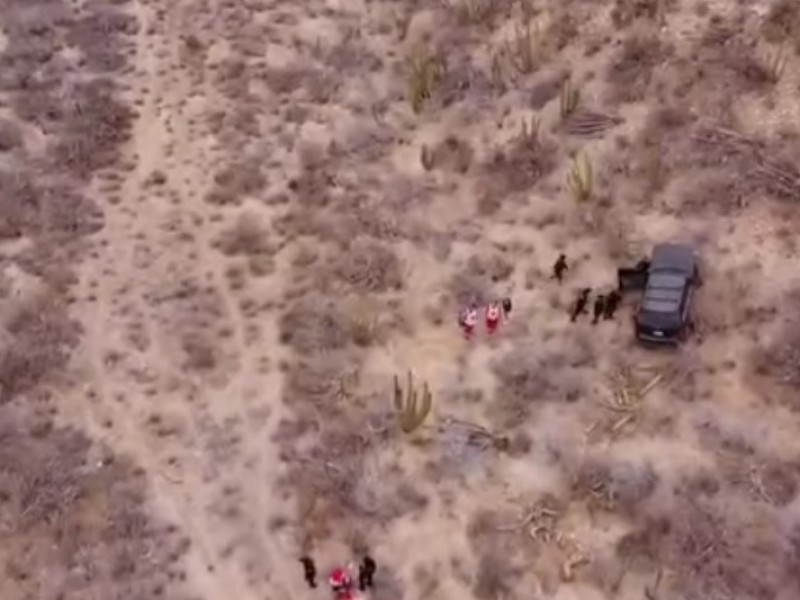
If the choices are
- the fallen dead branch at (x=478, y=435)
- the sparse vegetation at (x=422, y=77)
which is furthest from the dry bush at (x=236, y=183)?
the fallen dead branch at (x=478, y=435)

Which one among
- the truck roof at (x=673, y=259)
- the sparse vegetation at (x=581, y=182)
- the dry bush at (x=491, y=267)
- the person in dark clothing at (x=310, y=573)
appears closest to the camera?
the person in dark clothing at (x=310, y=573)

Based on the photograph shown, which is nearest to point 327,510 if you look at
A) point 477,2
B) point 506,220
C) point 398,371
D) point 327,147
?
point 398,371

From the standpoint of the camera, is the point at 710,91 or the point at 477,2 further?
the point at 477,2

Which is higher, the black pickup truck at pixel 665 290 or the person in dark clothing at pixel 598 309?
the black pickup truck at pixel 665 290

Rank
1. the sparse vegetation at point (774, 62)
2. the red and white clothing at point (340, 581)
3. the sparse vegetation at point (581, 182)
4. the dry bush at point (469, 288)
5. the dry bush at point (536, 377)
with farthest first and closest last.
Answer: the sparse vegetation at point (774, 62), the sparse vegetation at point (581, 182), the dry bush at point (469, 288), the dry bush at point (536, 377), the red and white clothing at point (340, 581)

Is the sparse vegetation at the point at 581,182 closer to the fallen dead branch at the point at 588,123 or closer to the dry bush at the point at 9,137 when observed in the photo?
the fallen dead branch at the point at 588,123

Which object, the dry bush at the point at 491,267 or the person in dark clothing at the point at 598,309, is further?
the dry bush at the point at 491,267

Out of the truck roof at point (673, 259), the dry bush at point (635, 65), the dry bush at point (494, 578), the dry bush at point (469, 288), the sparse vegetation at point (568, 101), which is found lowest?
the dry bush at point (494, 578)

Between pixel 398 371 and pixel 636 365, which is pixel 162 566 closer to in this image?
pixel 398 371
